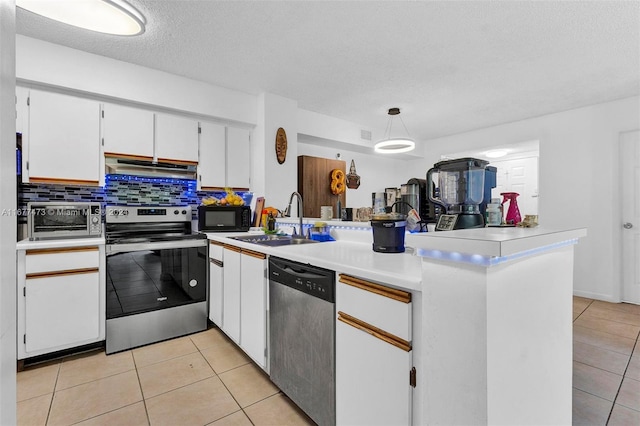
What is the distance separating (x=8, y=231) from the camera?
2.03 feet

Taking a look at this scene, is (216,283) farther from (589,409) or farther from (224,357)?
(589,409)

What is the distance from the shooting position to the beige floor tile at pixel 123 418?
1647 mm

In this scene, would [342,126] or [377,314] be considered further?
[342,126]

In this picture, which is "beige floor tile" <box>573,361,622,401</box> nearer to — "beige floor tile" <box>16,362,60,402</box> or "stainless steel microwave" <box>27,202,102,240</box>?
"beige floor tile" <box>16,362,60,402</box>

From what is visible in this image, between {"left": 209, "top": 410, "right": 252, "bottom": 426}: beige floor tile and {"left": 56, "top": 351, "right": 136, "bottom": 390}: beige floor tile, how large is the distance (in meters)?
1.01

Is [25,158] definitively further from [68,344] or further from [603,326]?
[603,326]

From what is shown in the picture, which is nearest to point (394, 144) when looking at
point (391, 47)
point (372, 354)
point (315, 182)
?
point (315, 182)

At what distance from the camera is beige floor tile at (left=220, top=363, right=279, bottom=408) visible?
6.13 feet

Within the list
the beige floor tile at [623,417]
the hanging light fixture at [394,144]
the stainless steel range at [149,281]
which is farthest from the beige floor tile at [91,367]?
the hanging light fixture at [394,144]

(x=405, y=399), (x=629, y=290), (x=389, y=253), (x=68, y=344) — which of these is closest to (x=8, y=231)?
(x=405, y=399)

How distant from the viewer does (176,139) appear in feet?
10.6

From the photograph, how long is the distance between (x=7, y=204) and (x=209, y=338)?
8.08 feet

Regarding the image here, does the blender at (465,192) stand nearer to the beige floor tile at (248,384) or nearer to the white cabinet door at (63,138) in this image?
the beige floor tile at (248,384)

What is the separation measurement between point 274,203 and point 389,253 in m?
2.42
